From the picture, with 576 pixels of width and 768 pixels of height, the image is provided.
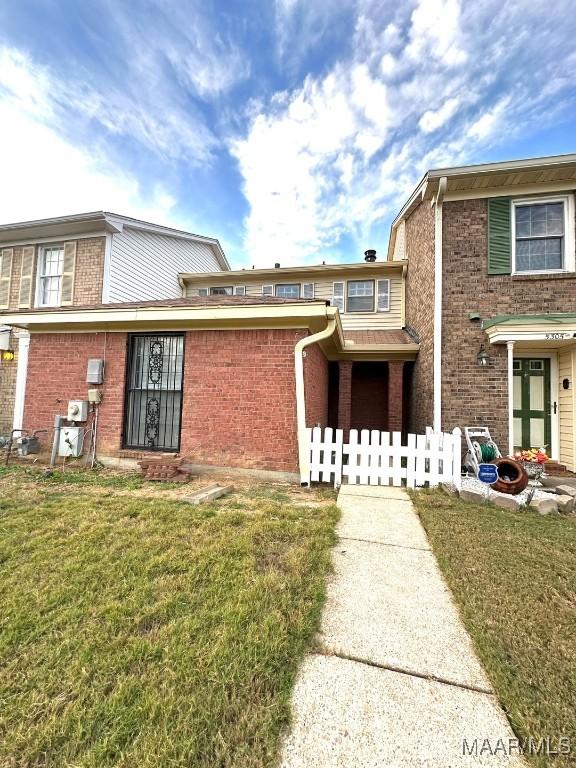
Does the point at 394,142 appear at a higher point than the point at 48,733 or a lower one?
higher

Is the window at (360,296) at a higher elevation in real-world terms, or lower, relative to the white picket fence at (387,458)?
higher

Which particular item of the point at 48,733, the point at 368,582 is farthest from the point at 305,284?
the point at 48,733

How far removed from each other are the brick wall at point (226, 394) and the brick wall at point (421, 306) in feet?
9.12

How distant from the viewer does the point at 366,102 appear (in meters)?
8.99

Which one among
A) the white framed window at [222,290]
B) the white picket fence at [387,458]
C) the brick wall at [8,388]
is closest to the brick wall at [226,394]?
the white picket fence at [387,458]

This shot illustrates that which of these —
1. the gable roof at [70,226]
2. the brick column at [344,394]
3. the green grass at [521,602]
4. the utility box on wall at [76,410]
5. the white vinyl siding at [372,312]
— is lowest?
the green grass at [521,602]

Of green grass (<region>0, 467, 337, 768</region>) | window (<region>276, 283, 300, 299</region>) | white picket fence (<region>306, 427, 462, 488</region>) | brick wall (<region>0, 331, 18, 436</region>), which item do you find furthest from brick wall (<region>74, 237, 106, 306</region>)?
white picket fence (<region>306, 427, 462, 488</region>)

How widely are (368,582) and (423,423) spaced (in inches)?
239

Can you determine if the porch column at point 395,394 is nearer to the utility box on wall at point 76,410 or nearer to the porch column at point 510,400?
the porch column at point 510,400

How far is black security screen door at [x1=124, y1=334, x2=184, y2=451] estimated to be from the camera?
6.41 meters

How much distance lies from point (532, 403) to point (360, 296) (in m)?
6.04

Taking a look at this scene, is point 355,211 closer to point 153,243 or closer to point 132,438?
point 153,243

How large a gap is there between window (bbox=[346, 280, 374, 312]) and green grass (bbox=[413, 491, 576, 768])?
321 inches

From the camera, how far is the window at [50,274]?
32.8ft
